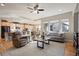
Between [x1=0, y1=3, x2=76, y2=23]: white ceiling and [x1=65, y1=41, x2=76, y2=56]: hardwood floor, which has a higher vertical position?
[x1=0, y1=3, x2=76, y2=23]: white ceiling

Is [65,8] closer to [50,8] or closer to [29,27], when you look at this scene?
[50,8]

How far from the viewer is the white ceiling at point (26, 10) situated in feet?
8.13

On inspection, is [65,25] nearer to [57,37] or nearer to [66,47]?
[57,37]

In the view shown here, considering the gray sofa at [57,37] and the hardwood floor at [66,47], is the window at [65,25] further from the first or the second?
the hardwood floor at [66,47]

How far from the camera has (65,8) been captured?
8.13 feet

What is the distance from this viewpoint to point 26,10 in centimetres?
253

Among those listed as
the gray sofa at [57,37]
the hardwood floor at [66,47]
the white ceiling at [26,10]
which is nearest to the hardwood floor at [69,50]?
the hardwood floor at [66,47]

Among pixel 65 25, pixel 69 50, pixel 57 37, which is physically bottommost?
pixel 69 50

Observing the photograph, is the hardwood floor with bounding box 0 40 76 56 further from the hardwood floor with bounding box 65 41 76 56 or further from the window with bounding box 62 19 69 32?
the window with bounding box 62 19 69 32

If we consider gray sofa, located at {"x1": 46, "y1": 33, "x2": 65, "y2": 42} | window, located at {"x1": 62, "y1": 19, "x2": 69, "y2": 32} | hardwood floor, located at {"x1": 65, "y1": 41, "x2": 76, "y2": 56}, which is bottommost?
hardwood floor, located at {"x1": 65, "y1": 41, "x2": 76, "y2": 56}

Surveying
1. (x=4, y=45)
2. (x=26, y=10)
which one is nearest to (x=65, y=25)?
(x=26, y=10)

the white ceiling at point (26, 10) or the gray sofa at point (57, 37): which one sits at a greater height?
the white ceiling at point (26, 10)

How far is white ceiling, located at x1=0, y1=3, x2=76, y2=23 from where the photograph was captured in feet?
8.13

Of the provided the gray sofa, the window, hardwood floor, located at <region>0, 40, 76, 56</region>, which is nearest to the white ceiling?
the window
